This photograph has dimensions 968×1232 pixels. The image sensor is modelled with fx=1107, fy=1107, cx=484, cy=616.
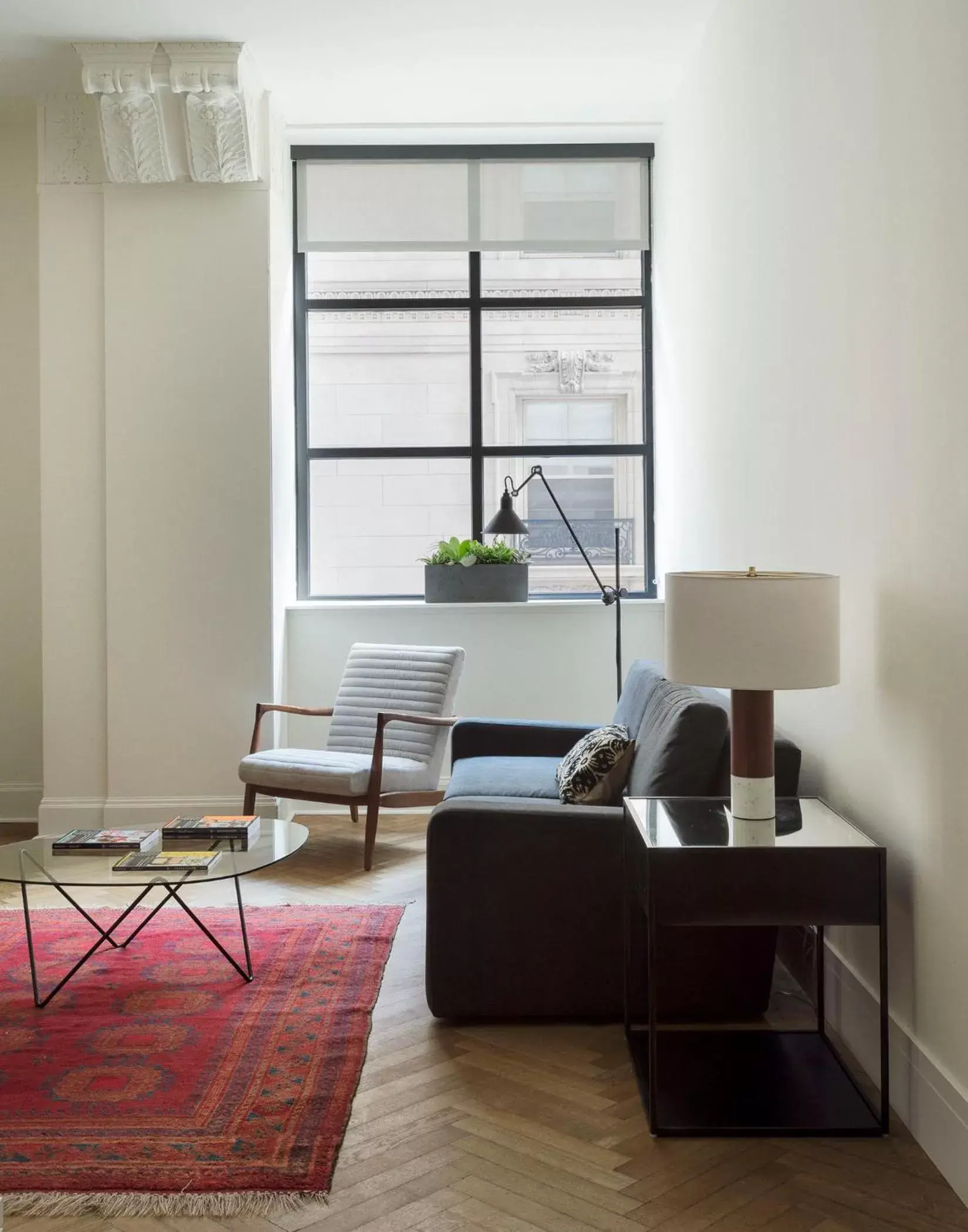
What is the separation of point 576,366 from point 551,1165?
4338 millimetres

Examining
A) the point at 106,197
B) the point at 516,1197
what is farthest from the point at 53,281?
the point at 516,1197

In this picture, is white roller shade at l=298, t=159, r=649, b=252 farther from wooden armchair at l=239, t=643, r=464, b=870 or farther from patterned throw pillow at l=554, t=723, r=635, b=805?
patterned throw pillow at l=554, t=723, r=635, b=805

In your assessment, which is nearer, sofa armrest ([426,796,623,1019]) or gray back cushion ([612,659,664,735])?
sofa armrest ([426,796,623,1019])

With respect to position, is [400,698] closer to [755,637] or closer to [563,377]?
[563,377]

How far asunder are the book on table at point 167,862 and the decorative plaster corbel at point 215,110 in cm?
313

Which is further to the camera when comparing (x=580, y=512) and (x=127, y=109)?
(x=580, y=512)

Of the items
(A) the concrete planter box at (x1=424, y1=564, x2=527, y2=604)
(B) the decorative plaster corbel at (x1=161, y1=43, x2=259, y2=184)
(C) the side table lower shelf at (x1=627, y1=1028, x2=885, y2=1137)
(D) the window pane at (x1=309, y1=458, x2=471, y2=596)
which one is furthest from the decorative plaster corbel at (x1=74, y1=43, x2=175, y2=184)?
(C) the side table lower shelf at (x1=627, y1=1028, x2=885, y2=1137)

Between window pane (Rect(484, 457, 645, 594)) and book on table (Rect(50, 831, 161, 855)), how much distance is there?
2.95 metres

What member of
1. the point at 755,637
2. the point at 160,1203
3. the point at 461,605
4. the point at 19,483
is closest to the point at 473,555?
the point at 461,605

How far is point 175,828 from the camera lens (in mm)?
3350

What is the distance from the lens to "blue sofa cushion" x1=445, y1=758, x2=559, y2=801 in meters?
3.57

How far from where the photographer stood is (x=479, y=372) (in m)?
5.78

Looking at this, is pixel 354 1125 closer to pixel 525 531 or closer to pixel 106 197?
pixel 525 531

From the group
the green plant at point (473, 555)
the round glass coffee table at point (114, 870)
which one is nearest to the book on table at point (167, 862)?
the round glass coffee table at point (114, 870)
